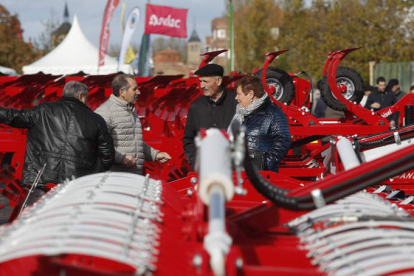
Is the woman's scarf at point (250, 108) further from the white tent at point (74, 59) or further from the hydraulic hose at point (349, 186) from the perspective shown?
the white tent at point (74, 59)

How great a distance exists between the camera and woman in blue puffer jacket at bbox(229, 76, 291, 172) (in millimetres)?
5453

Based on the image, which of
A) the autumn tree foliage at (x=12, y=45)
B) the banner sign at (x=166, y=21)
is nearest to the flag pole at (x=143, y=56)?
the banner sign at (x=166, y=21)

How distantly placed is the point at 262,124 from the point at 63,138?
1.63 metres

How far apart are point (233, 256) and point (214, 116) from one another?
13.5 ft

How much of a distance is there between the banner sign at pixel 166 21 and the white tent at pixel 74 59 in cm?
424

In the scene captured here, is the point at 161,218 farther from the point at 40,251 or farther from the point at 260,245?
the point at 40,251

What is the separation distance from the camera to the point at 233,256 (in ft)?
7.09

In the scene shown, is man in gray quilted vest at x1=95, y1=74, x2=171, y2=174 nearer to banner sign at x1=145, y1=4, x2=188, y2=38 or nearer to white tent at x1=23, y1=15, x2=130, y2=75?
banner sign at x1=145, y1=4, x2=188, y2=38

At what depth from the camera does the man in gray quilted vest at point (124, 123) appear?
5902mm

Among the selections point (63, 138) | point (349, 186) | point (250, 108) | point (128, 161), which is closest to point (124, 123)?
point (128, 161)

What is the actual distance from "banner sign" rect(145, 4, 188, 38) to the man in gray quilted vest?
18.2 metres

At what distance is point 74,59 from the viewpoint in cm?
3047

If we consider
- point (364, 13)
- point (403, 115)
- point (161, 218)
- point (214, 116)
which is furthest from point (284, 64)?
point (161, 218)

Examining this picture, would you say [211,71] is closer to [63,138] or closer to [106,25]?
[63,138]
